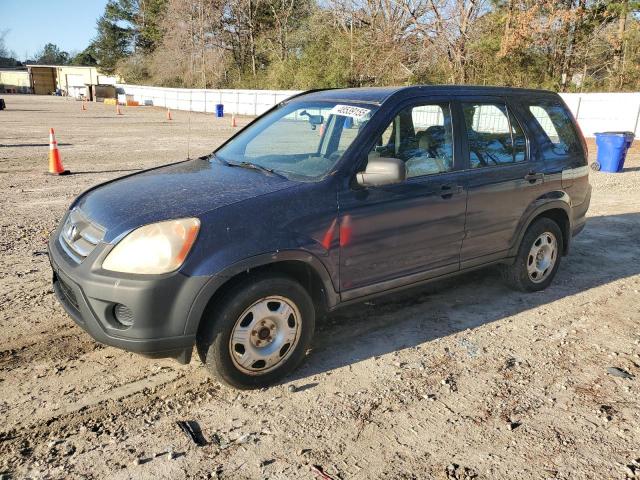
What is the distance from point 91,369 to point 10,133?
68.2ft

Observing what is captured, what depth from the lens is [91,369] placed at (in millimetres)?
3568

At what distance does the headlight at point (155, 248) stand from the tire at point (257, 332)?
1.29 feet

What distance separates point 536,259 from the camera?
5.09 m

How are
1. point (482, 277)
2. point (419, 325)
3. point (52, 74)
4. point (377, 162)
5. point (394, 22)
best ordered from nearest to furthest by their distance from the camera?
point (377, 162) → point (419, 325) → point (482, 277) → point (394, 22) → point (52, 74)

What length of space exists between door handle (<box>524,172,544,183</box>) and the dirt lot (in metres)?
1.12

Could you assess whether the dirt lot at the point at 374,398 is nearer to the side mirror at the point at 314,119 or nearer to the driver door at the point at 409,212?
the driver door at the point at 409,212

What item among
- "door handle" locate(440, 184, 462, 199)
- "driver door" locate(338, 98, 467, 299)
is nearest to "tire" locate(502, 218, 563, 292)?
"driver door" locate(338, 98, 467, 299)

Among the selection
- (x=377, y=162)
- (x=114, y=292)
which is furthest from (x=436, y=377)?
(x=114, y=292)

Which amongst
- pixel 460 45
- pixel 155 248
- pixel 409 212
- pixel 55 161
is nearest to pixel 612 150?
pixel 409 212

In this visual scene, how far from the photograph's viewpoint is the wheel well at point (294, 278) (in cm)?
312

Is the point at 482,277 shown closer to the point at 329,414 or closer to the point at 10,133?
the point at 329,414

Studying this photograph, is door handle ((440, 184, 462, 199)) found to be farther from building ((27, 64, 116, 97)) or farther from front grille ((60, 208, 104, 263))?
building ((27, 64, 116, 97))

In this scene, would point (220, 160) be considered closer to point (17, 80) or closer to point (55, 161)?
point (55, 161)

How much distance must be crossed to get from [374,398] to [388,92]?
2224 millimetres
